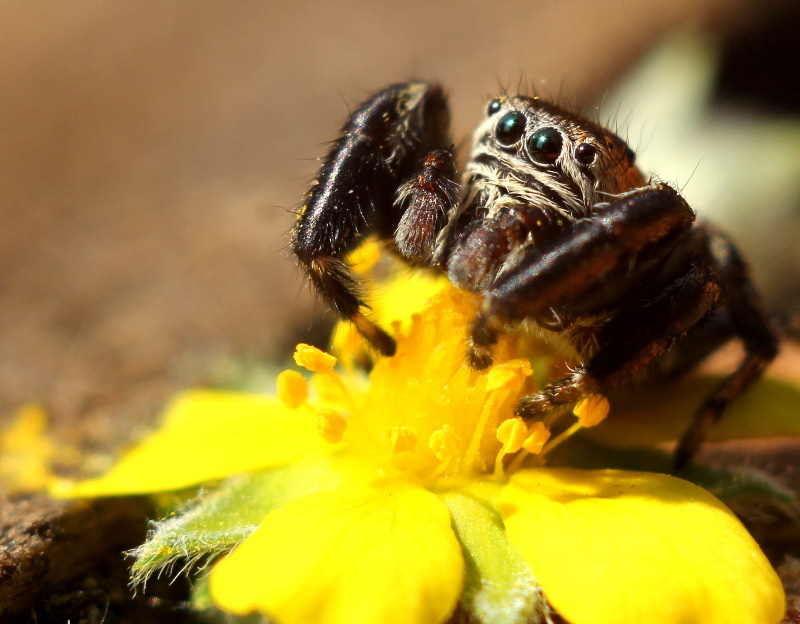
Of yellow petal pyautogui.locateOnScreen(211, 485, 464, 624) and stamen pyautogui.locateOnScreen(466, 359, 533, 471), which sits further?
stamen pyautogui.locateOnScreen(466, 359, 533, 471)

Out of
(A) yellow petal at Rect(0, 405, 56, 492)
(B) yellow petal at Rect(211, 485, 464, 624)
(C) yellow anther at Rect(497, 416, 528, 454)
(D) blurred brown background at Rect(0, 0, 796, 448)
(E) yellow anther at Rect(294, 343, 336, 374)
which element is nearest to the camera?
(B) yellow petal at Rect(211, 485, 464, 624)

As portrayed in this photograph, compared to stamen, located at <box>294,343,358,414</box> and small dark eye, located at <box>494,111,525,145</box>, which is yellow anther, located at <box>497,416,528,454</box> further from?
small dark eye, located at <box>494,111,525,145</box>

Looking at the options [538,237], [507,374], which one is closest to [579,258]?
[538,237]

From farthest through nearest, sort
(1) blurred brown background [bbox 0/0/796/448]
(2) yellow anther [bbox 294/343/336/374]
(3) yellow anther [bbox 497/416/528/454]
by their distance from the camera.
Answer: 1. (1) blurred brown background [bbox 0/0/796/448]
2. (2) yellow anther [bbox 294/343/336/374]
3. (3) yellow anther [bbox 497/416/528/454]

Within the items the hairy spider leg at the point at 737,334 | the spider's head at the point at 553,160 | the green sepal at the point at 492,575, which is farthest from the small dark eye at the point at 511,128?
the green sepal at the point at 492,575

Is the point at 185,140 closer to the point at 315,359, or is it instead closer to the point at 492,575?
the point at 315,359

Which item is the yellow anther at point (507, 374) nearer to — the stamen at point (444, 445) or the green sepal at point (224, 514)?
the stamen at point (444, 445)

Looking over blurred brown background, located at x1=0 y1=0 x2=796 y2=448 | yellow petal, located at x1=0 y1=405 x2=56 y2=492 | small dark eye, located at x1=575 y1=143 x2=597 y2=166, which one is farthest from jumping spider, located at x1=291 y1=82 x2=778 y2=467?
yellow petal, located at x1=0 y1=405 x2=56 y2=492

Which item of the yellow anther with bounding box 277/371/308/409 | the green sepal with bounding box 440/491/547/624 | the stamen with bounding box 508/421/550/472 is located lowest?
the green sepal with bounding box 440/491/547/624
